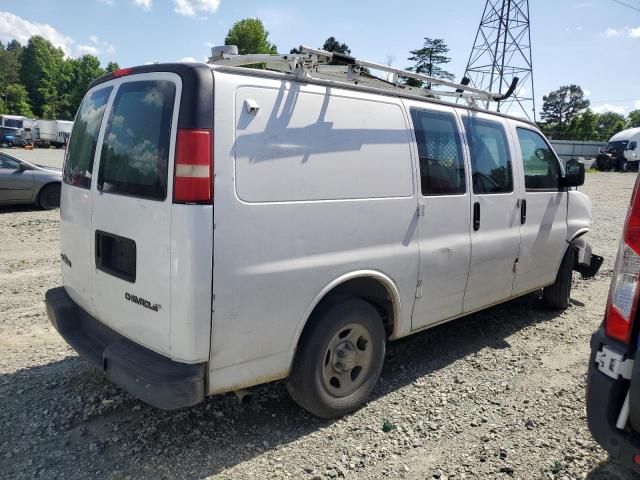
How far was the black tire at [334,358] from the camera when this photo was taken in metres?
2.92

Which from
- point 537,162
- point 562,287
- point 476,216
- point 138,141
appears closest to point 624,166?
point 562,287

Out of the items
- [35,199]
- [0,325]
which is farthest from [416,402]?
[35,199]

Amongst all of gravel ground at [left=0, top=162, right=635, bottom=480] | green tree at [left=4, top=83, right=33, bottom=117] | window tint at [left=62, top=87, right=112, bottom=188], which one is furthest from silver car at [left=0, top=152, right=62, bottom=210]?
A: green tree at [left=4, top=83, right=33, bottom=117]

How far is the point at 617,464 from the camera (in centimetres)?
290

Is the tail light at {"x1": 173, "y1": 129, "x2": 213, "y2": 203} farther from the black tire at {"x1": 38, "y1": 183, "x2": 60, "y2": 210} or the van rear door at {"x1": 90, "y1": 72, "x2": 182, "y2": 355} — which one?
the black tire at {"x1": 38, "y1": 183, "x2": 60, "y2": 210}

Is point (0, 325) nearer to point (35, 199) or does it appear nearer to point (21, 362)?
point (21, 362)

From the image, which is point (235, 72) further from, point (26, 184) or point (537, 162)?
point (26, 184)

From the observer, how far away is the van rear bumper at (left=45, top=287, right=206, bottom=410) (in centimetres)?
240

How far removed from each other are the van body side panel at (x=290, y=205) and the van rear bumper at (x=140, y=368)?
153mm

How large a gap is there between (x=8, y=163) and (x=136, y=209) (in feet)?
32.6

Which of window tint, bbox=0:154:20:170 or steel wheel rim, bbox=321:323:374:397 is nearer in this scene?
steel wheel rim, bbox=321:323:374:397

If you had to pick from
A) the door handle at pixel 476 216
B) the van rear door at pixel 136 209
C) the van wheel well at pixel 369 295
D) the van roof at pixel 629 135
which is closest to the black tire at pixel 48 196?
the van rear door at pixel 136 209

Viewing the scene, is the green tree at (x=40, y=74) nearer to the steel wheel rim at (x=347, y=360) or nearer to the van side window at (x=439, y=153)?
the van side window at (x=439, y=153)

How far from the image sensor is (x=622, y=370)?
2.21 metres
